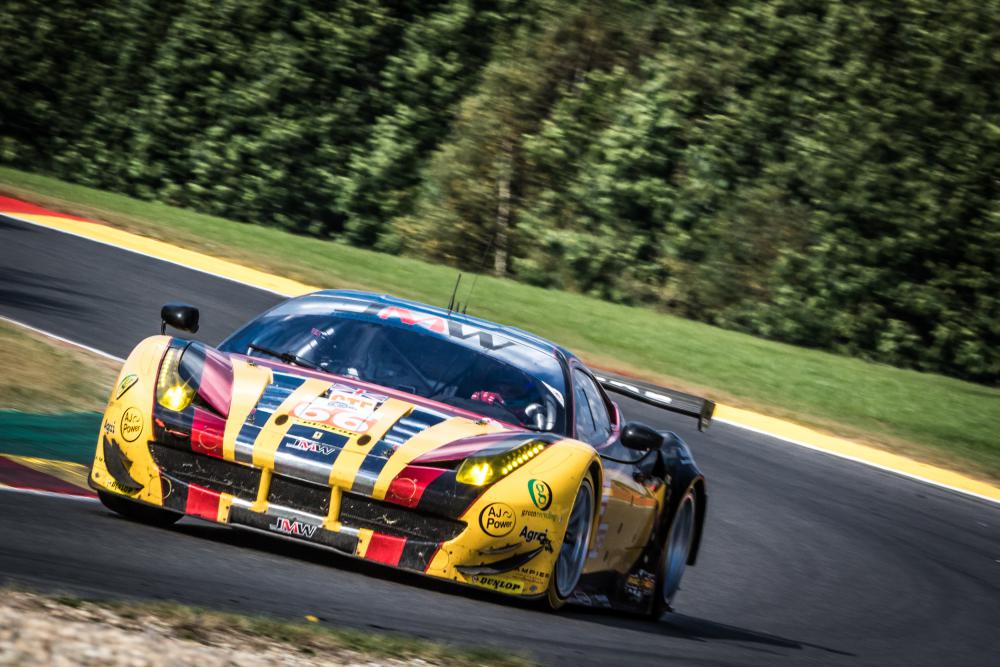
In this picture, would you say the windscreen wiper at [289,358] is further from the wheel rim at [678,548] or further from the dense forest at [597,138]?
the dense forest at [597,138]

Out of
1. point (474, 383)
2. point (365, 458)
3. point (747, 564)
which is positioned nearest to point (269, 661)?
point (365, 458)

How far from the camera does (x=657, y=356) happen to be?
18156 millimetres

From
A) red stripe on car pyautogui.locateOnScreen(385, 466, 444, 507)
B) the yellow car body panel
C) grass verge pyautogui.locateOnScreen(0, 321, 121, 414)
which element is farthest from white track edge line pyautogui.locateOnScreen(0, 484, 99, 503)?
grass verge pyautogui.locateOnScreen(0, 321, 121, 414)

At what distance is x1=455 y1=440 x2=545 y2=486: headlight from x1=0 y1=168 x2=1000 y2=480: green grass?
9996 millimetres

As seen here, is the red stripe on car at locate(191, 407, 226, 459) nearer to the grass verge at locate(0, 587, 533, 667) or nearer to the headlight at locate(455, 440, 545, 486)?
the headlight at locate(455, 440, 545, 486)

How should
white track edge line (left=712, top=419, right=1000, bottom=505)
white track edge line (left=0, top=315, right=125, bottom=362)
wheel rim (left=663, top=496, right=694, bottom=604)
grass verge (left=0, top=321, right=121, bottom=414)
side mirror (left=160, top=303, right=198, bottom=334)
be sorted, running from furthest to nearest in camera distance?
white track edge line (left=712, top=419, right=1000, bottom=505) → white track edge line (left=0, top=315, right=125, bottom=362) → grass verge (left=0, top=321, right=121, bottom=414) → wheel rim (left=663, top=496, right=694, bottom=604) → side mirror (left=160, top=303, right=198, bottom=334)

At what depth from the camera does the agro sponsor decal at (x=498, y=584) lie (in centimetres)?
517

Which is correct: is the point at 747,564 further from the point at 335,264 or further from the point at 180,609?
the point at 335,264

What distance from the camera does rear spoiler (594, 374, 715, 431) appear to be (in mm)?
7364

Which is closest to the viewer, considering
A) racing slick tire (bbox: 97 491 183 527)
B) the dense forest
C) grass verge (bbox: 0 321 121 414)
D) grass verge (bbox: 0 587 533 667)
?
grass verge (bbox: 0 587 533 667)

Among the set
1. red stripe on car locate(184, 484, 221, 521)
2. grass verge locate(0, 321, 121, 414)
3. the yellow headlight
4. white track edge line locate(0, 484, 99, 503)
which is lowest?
grass verge locate(0, 321, 121, 414)

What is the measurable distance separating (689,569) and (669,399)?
1541 millimetres

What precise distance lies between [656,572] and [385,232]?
79.3 ft

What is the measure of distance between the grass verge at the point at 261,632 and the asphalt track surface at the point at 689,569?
0.21 metres
